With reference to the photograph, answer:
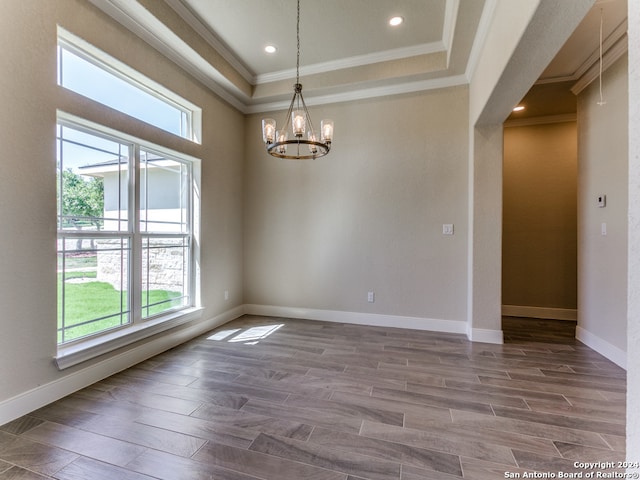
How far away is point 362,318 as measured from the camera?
4012 mm

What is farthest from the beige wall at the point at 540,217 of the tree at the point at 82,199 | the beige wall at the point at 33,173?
the tree at the point at 82,199

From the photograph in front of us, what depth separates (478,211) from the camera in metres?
3.31

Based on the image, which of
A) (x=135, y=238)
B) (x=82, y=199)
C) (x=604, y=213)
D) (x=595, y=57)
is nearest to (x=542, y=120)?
(x=595, y=57)

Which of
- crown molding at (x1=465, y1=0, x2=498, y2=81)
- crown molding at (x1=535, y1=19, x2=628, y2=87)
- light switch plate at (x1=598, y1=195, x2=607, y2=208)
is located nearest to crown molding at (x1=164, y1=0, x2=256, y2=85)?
crown molding at (x1=465, y1=0, x2=498, y2=81)

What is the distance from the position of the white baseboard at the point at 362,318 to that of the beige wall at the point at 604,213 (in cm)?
133

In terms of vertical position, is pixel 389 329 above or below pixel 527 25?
below

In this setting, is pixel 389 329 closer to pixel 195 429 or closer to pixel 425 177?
pixel 425 177

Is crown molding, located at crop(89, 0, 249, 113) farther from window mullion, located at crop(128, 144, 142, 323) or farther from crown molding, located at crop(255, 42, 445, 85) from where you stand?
window mullion, located at crop(128, 144, 142, 323)

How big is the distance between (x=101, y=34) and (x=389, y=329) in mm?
4243

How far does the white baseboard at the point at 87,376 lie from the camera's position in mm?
1907

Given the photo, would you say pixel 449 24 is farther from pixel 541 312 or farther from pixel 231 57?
pixel 541 312

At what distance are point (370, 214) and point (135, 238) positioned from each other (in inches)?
110

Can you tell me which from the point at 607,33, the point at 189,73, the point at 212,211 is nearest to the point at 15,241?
the point at 212,211

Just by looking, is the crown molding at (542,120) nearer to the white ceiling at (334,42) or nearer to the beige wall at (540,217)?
the beige wall at (540,217)
